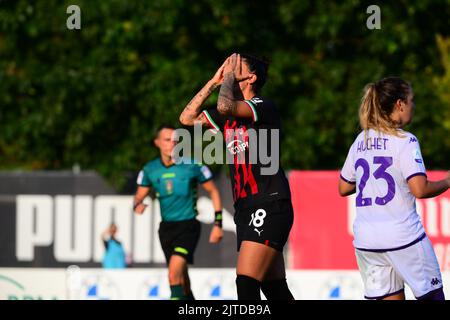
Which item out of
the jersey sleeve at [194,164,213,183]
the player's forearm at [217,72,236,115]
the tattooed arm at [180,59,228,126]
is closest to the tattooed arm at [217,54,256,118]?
the player's forearm at [217,72,236,115]

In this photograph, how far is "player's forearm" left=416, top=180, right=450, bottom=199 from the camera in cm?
548

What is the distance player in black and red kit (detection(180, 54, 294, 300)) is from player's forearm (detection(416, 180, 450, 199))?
1099mm

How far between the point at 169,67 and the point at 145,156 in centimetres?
146

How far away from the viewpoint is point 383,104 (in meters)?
5.73

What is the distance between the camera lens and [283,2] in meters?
14.4

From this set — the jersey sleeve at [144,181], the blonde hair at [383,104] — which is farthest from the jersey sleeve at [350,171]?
the jersey sleeve at [144,181]

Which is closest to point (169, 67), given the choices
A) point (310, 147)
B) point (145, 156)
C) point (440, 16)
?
point (145, 156)

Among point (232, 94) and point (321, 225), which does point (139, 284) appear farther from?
point (232, 94)

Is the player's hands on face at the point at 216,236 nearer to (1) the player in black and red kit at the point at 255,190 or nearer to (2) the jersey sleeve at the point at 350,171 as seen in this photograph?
(1) the player in black and red kit at the point at 255,190

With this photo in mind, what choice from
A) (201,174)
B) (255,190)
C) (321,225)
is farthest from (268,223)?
(321,225)

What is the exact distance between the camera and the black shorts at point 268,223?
243 inches

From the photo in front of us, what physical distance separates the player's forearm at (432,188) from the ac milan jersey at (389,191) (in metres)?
0.08

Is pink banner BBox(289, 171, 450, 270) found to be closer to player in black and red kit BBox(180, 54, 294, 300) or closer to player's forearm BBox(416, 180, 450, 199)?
player in black and red kit BBox(180, 54, 294, 300)

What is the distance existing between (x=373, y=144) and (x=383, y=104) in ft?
0.87
